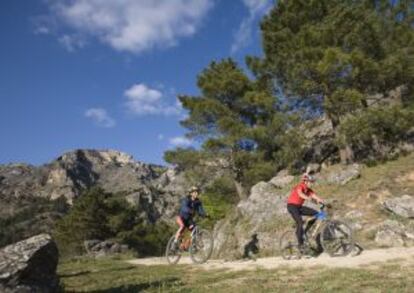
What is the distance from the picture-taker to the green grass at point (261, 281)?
8.43 m

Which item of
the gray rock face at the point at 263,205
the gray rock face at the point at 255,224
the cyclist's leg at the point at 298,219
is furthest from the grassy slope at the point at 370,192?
the cyclist's leg at the point at 298,219

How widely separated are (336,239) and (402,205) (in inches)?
187

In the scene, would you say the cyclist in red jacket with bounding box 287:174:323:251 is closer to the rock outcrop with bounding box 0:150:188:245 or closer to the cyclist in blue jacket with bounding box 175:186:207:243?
the cyclist in blue jacket with bounding box 175:186:207:243

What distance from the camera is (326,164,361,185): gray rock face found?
2142 centimetres

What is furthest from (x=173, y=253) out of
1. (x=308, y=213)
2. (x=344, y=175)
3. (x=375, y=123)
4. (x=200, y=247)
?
(x=375, y=123)

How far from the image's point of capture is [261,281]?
9859 mm

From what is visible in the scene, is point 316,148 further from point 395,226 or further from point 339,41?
point 395,226

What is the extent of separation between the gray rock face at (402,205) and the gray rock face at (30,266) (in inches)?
A: 497

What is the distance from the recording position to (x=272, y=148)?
1242 inches

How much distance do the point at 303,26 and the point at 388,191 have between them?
1206 centimetres

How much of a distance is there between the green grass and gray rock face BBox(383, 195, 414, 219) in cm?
653

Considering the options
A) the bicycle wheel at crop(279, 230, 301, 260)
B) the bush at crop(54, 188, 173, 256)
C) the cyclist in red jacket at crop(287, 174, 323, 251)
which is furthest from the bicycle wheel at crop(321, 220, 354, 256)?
the bush at crop(54, 188, 173, 256)

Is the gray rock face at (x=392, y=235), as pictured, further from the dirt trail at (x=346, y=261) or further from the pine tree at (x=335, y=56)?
the pine tree at (x=335, y=56)

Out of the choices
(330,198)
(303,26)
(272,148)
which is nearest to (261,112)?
(272,148)
